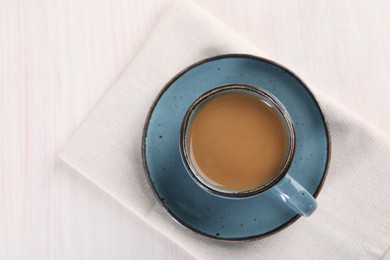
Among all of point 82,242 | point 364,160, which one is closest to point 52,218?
point 82,242

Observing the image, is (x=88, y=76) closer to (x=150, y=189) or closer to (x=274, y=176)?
(x=150, y=189)

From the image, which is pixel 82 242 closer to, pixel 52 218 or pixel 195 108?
pixel 52 218

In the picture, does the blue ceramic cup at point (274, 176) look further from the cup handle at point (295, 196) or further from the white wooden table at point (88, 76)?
the white wooden table at point (88, 76)

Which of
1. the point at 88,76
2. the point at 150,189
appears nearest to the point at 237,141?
the point at 150,189

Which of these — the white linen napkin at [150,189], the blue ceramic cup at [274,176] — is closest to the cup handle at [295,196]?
the blue ceramic cup at [274,176]

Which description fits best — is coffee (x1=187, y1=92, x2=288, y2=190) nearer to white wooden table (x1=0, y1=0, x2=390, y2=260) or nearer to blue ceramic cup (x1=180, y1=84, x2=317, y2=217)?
blue ceramic cup (x1=180, y1=84, x2=317, y2=217)

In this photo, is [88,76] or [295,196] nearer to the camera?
[295,196]
